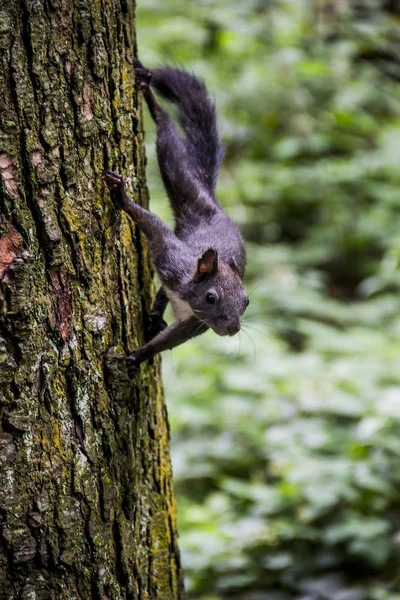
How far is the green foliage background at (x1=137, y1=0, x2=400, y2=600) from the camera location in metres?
3.53

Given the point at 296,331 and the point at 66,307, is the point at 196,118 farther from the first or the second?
the point at 296,331

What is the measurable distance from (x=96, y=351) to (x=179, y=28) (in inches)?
138

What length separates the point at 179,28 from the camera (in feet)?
15.5

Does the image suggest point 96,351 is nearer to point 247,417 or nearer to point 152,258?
point 152,258

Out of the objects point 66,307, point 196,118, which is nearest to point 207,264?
point 66,307

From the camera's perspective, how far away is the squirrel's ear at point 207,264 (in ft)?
7.27

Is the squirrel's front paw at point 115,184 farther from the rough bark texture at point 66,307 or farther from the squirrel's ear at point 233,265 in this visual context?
the squirrel's ear at point 233,265

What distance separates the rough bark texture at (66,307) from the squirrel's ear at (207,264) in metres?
0.30

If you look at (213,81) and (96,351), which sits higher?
(213,81)

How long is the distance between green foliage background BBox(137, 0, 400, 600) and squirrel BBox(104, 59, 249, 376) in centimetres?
18

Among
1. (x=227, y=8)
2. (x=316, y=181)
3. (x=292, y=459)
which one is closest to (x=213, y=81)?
(x=227, y=8)

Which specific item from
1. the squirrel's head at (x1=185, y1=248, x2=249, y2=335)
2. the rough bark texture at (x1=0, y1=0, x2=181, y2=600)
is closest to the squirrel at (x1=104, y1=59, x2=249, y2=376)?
the squirrel's head at (x1=185, y1=248, x2=249, y2=335)

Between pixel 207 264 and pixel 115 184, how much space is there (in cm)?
50

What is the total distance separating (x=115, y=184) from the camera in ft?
6.09
